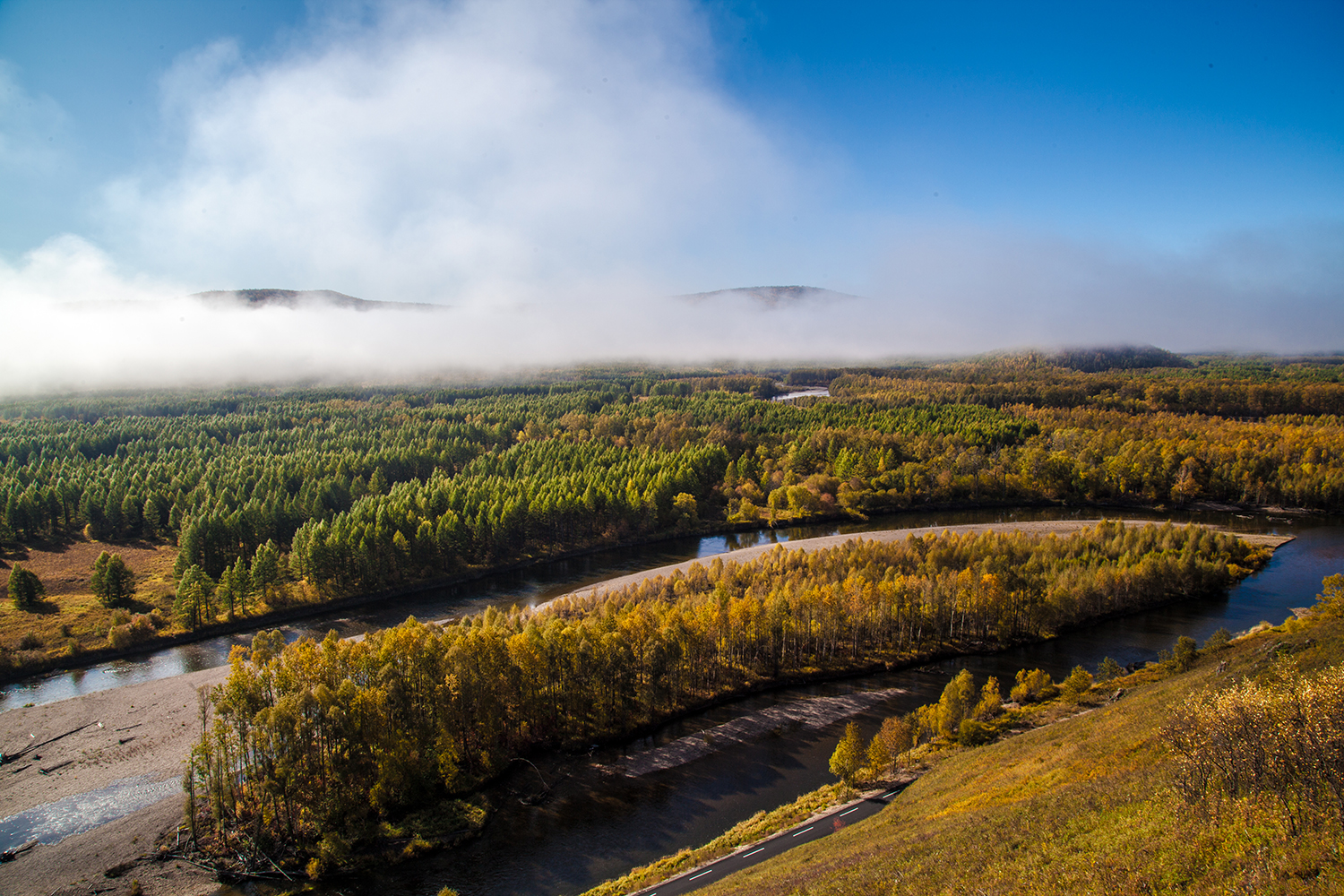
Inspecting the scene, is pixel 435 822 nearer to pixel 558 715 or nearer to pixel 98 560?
pixel 558 715

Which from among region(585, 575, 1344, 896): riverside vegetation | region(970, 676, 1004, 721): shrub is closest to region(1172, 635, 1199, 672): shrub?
region(585, 575, 1344, 896): riverside vegetation

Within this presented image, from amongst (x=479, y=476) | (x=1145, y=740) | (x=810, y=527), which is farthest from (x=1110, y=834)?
(x=479, y=476)

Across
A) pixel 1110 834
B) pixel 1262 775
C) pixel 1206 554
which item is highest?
pixel 1262 775

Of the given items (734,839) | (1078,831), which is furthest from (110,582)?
(1078,831)

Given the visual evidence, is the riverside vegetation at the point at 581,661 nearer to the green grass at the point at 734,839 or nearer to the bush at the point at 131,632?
the green grass at the point at 734,839

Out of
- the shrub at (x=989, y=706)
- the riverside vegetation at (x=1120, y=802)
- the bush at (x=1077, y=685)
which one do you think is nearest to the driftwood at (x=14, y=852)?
the riverside vegetation at (x=1120, y=802)

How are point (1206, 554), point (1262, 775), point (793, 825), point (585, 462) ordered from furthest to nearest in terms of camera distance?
point (585, 462) → point (1206, 554) → point (793, 825) → point (1262, 775)
